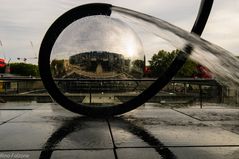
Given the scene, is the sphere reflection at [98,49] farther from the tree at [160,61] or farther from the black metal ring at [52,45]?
the tree at [160,61]

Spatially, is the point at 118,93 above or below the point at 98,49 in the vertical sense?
below

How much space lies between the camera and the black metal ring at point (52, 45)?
6793mm

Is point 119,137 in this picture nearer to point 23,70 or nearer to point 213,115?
point 213,115

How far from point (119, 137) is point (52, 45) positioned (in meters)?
2.89

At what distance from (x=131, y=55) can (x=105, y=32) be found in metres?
3.36

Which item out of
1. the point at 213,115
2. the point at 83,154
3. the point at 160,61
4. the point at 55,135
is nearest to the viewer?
the point at 83,154

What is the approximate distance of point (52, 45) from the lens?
272 inches

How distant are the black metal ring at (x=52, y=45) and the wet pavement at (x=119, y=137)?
1.01ft

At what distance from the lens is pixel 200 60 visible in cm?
436

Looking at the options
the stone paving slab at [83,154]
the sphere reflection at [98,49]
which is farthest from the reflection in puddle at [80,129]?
the sphere reflection at [98,49]

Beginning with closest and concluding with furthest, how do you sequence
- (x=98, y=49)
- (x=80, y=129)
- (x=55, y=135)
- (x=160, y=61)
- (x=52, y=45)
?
(x=55, y=135), (x=80, y=129), (x=52, y=45), (x=98, y=49), (x=160, y=61)

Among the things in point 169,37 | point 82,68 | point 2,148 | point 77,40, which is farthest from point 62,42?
point 2,148

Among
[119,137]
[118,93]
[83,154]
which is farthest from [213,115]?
[118,93]

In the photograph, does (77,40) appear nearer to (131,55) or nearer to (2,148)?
(131,55)
